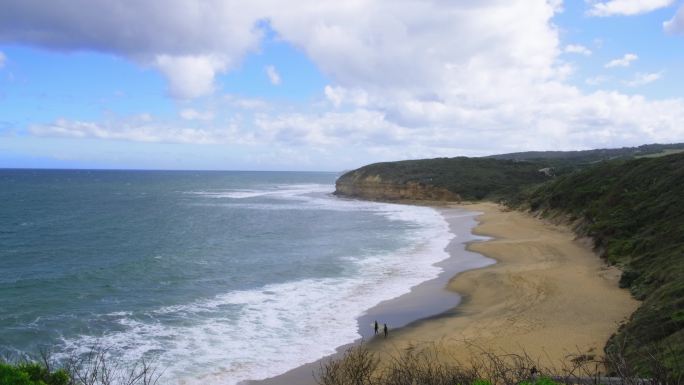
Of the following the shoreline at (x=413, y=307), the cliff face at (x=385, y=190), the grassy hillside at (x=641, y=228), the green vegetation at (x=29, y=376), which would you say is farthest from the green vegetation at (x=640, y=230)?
the cliff face at (x=385, y=190)

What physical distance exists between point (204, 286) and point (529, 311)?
13.3 meters

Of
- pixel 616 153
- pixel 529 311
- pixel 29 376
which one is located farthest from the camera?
pixel 616 153

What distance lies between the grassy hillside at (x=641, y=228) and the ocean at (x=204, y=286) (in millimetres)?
8141

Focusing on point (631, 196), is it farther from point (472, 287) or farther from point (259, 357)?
point (259, 357)

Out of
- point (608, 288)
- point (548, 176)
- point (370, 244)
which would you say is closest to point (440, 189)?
point (548, 176)

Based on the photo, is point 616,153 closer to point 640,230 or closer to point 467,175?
point 467,175

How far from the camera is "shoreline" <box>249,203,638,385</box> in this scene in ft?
46.8

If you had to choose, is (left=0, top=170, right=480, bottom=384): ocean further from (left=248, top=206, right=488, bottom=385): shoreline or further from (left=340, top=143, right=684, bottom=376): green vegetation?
(left=340, top=143, right=684, bottom=376): green vegetation

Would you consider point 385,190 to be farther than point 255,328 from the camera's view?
Yes

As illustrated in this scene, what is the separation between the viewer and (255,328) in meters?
17.0

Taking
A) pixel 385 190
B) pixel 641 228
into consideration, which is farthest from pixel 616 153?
pixel 641 228

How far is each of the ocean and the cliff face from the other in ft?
96.4

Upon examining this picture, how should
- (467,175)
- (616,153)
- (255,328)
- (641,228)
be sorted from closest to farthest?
A: (255,328) → (641,228) → (467,175) → (616,153)

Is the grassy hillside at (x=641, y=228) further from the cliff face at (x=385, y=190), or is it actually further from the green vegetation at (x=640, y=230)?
the cliff face at (x=385, y=190)
